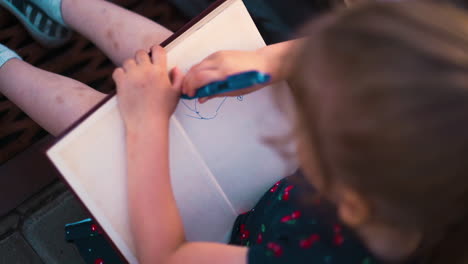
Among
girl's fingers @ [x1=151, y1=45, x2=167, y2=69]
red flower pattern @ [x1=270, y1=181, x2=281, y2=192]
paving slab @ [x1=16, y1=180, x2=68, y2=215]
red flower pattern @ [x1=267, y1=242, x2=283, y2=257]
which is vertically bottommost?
red flower pattern @ [x1=270, y1=181, x2=281, y2=192]

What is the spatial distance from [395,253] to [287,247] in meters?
0.13

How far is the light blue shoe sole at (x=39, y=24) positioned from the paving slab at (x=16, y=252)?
440mm

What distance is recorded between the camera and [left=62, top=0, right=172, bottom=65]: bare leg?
0.80 meters

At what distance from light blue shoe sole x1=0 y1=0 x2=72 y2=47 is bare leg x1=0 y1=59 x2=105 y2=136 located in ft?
0.43

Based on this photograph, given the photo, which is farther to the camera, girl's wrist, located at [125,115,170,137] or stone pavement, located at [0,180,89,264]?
stone pavement, located at [0,180,89,264]

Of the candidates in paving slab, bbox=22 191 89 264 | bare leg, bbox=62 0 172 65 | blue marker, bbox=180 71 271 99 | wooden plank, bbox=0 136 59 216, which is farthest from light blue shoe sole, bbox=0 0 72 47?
blue marker, bbox=180 71 271 99

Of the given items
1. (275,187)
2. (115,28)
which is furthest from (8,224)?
(275,187)

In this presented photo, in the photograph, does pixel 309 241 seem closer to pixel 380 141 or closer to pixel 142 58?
pixel 380 141

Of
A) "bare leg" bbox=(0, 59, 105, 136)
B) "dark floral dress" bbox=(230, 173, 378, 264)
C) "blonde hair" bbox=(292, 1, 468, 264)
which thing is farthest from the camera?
"bare leg" bbox=(0, 59, 105, 136)

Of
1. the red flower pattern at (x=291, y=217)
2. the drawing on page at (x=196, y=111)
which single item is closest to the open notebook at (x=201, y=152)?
the drawing on page at (x=196, y=111)

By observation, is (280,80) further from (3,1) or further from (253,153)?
(3,1)

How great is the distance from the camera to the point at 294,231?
1.90 feet

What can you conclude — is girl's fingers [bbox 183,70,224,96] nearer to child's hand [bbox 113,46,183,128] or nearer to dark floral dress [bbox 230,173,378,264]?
child's hand [bbox 113,46,183,128]

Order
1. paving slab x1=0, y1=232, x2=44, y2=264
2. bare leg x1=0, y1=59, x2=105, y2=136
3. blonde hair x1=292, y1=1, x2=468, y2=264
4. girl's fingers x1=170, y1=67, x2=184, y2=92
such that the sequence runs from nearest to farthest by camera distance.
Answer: blonde hair x1=292, y1=1, x2=468, y2=264
girl's fingers x1=170, y1=67, x2=184, y2=92
bare leg x1=0, y1=59, x2=105, y2=136
paving slab x1=0, y1=232, x2=44, y2=264
